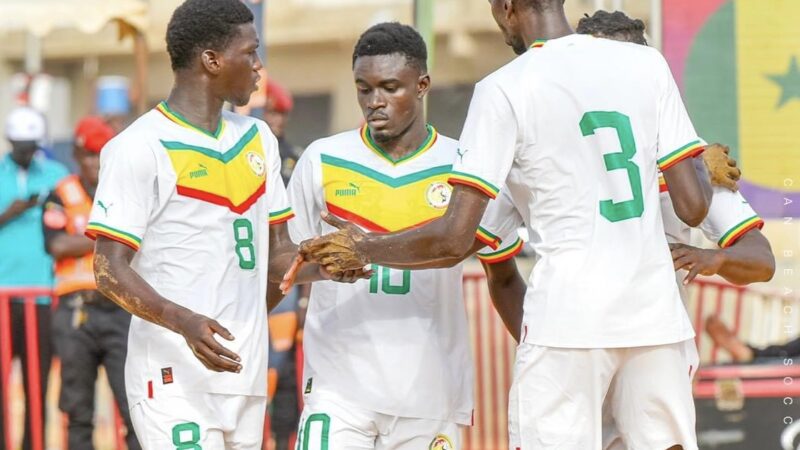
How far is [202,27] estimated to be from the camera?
5391 millimetres

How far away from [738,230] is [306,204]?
177cm

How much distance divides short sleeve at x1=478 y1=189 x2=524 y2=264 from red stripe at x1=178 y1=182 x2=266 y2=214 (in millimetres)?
903

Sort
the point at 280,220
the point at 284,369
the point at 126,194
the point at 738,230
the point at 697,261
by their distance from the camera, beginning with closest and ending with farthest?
1. the point at 697,261
2. the point at 738,230
3. the point at 126,194
4. the point at 280,220
5. the point at 284,369

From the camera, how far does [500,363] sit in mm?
10617

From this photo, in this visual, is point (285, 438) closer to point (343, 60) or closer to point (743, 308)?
point (743, 308)

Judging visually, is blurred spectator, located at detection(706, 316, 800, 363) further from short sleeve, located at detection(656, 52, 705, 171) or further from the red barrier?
the red barrier

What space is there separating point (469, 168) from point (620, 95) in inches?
22.2

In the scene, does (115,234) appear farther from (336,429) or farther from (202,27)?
(336,429)

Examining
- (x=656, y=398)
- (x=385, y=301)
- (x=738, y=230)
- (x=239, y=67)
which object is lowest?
(x=656, y=398)

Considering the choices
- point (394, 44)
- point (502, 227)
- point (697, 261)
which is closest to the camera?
point (697, 261)

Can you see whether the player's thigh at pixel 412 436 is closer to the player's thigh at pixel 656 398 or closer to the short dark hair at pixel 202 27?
the player's thigh at pixel 656 398

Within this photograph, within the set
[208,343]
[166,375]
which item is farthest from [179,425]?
[208,343]

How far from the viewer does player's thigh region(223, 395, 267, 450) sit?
5266mm

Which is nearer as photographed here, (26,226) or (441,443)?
(441,443)
